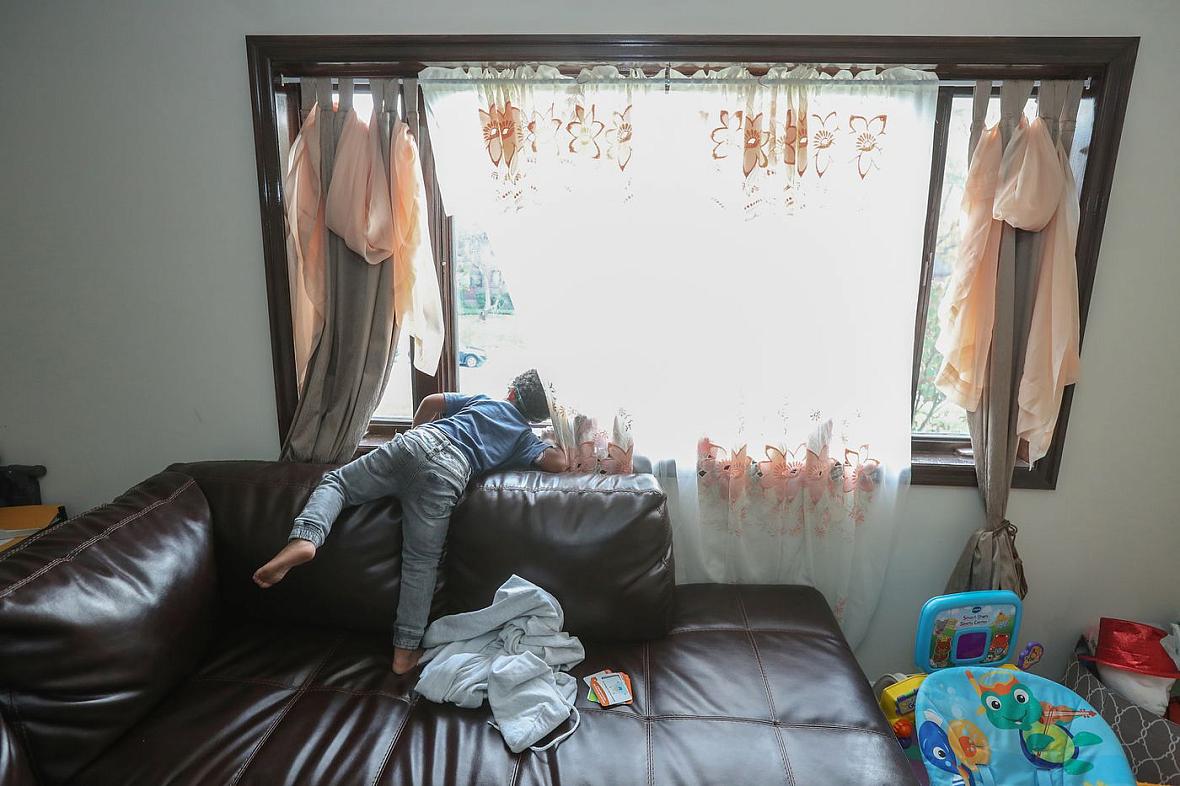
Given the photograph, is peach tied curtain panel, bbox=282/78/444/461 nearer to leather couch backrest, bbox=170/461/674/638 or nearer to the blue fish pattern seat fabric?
leather couch backrest, bbox=170/461/674/638

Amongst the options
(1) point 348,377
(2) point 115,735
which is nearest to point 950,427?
(1) point 348,377

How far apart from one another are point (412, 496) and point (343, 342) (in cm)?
60

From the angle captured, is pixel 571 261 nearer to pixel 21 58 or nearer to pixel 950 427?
pixel 950 427

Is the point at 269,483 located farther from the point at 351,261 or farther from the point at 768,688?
the point at 768,688

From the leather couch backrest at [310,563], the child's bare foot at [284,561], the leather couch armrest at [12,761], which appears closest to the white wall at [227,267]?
the leather couch backrest at [310,563]

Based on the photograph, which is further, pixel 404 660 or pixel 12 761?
pixel 404 660

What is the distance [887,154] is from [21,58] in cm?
265

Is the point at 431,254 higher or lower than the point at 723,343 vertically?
higher

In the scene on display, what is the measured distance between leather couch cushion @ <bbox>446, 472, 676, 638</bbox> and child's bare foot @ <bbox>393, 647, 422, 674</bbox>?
0.57ft

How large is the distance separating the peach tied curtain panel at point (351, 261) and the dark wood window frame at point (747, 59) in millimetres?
69

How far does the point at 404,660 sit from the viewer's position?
5.45 feet

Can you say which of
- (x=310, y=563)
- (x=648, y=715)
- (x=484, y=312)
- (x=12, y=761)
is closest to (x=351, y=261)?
(x=484, y=312)

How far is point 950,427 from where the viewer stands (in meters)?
2.16

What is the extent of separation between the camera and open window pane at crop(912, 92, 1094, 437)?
73.2 inches
